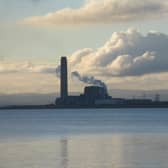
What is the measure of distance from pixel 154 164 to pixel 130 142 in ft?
78.6

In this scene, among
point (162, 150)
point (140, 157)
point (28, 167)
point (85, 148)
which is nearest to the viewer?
point (28, 167)

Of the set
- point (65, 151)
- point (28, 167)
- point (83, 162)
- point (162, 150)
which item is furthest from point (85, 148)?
point (28, 167)

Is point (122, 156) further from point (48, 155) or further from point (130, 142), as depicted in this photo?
point (130, 142)

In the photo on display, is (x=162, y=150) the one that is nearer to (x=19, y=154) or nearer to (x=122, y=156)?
(x=122, y=156)

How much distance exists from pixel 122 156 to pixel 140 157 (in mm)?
1633

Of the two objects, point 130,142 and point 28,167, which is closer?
point 28,167

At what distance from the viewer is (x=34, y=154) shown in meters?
54.9

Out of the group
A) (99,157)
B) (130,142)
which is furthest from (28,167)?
(130,142)

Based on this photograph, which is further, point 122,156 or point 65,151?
point 65,151

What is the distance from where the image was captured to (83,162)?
48844 millimetres

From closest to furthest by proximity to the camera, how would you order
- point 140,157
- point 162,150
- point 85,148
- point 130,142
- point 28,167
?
point 28,167 < point 140,157 < point 162,150 < point 85,148 < point 130,142

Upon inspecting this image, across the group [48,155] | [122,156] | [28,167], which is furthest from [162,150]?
[28,167]

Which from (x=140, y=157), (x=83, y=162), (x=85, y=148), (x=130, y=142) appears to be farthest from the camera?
(x=130, y=142)

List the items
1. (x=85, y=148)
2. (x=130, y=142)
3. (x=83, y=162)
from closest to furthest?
(x=83, y=162)
(x=85, y=148)
(x=130, y=142)
